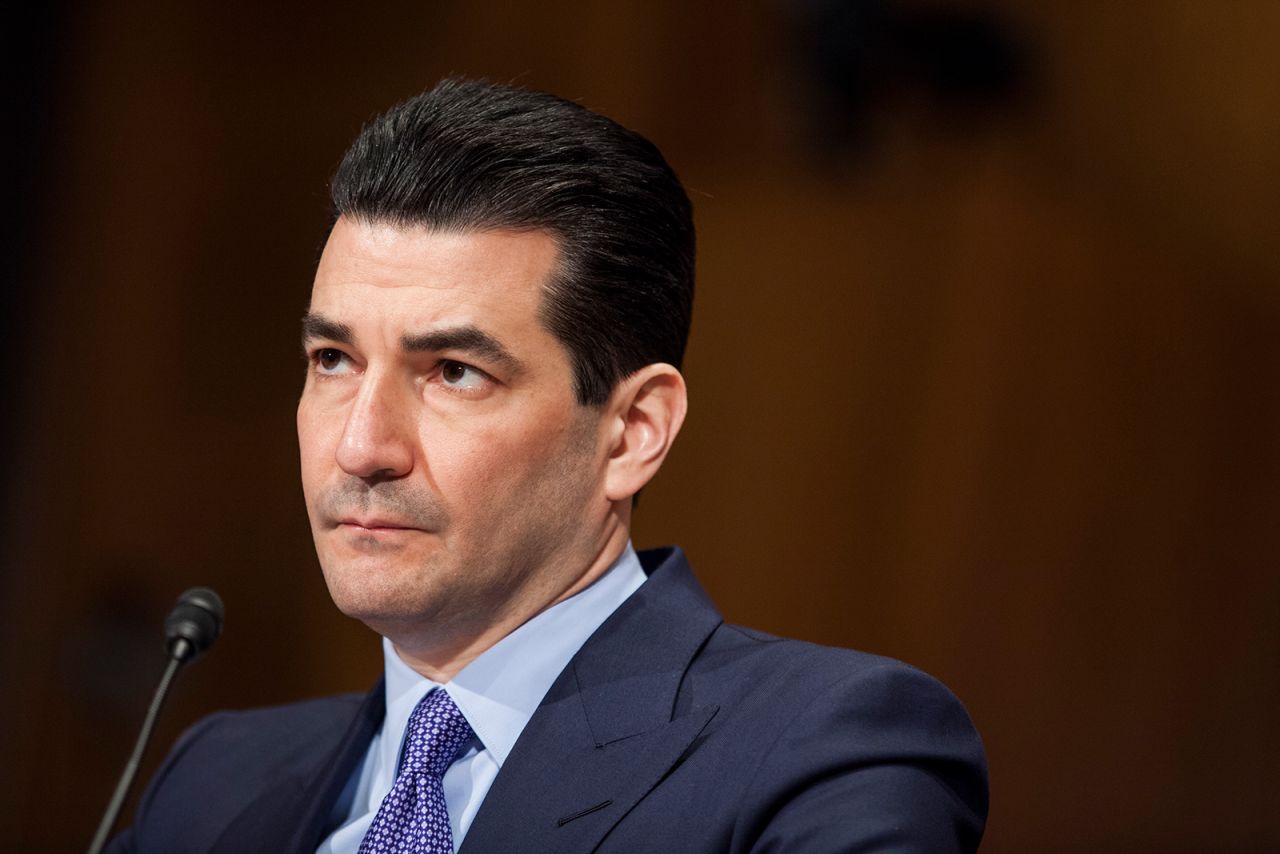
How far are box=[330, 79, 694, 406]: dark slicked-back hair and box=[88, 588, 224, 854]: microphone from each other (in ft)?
1.88

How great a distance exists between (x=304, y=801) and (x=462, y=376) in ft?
2.22

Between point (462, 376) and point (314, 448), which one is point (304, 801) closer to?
point (314, 448)

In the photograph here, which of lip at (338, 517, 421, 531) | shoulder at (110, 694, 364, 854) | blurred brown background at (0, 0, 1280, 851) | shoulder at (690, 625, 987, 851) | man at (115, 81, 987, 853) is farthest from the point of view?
blurred brown background at (0, 0, 1280, 851)

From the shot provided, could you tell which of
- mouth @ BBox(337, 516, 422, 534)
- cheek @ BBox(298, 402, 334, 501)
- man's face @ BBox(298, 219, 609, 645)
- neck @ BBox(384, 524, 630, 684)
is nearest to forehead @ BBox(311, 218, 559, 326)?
man's face @ BBox(298, 219, 609, 645)

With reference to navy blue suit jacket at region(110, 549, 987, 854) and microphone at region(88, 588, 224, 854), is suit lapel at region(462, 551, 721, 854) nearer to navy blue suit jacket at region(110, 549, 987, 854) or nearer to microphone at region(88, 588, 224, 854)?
navy blue suit jacket at region(110, 549, 987, 854)

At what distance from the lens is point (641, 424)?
85.0 inches

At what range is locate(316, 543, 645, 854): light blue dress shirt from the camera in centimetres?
202

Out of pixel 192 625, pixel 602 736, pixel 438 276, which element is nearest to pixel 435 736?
pixel 602 736

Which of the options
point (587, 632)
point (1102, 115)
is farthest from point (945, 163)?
point (587, 632)

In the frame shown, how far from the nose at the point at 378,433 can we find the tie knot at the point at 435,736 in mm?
331

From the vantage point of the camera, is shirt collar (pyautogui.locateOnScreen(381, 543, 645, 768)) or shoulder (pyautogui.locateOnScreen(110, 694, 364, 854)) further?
shoulder (pyautogui.locateOnScreen(110, 694, 364, 854))

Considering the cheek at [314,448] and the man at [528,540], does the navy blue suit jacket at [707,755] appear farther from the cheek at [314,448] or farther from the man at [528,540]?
the cheek at [314,448]

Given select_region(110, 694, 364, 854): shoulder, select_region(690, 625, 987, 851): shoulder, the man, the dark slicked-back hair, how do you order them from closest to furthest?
select_region(690, 625, 987, 851): shoulder → the man → the dark slicked-back hair → select_region(110, 694, 364, 854): shoulder

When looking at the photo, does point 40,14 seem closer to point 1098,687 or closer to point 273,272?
point 273,272
